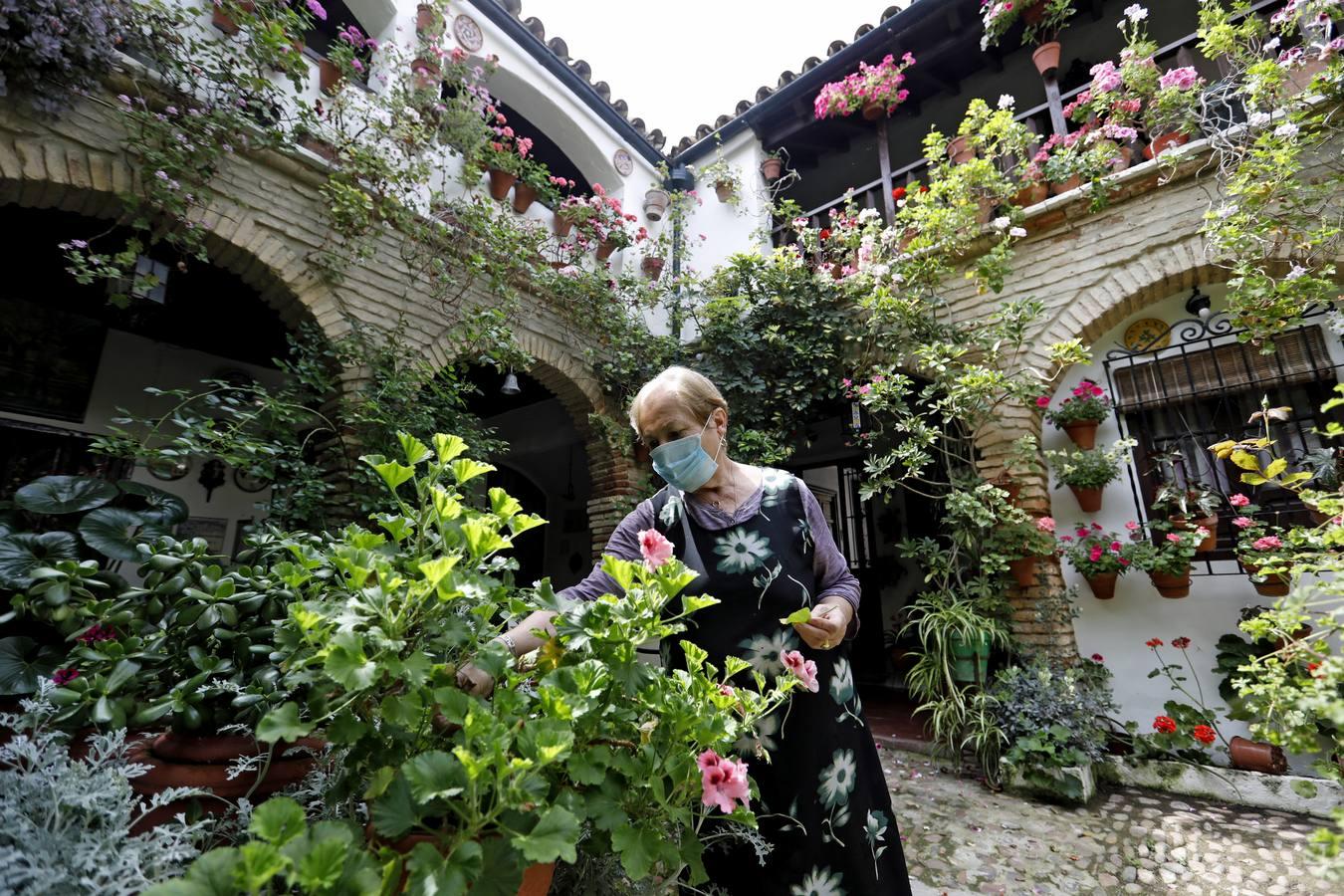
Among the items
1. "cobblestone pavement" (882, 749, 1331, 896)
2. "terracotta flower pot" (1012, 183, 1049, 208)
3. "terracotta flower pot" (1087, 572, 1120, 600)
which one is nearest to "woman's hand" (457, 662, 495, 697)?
"cobblestone pavement" (882, 749, 1331, 896)

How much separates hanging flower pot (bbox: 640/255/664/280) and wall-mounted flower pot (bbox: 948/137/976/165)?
2728 mm

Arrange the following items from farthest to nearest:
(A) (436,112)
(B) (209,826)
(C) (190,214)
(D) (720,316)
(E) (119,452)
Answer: (D) (720,316) → (A) (436,112) → (C) (190,214) → (E) (119,452) → (B) (209,826)

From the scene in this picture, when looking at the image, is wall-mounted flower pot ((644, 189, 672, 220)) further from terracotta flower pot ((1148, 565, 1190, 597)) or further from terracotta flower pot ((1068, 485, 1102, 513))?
terracotta flower pot ((1148, 565, 1190, 597))

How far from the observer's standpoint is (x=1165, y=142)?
364 cm

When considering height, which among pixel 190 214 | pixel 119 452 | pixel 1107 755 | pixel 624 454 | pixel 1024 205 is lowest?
pixel 1107 755

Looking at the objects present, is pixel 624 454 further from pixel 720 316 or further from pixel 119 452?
pixel 119 452

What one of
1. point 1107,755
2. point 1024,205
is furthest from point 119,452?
point 1024,205

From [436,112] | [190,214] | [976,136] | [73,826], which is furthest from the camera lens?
[976,136]

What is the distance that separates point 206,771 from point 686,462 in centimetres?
111

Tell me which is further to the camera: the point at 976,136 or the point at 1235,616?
the point at 976,136

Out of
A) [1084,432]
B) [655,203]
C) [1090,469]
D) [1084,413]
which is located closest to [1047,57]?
[1084,413]

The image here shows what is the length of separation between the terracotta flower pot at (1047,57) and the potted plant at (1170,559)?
361 centimetres

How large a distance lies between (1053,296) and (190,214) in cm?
551

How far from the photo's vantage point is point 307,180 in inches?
136
